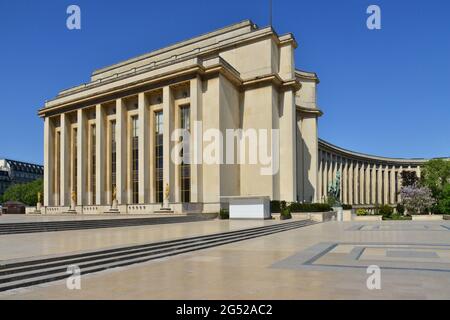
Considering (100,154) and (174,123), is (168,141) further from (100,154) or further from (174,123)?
(100,154)

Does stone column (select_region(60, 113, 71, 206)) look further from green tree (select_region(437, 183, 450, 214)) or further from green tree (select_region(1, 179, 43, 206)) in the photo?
green tree (select_region(437, 183, 450, 214))

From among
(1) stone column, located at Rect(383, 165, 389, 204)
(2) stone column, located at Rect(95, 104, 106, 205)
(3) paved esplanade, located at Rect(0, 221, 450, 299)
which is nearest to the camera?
(3) paved esplanade, located at Rect(0, 221, 450, 299)

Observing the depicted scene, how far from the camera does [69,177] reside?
176ft

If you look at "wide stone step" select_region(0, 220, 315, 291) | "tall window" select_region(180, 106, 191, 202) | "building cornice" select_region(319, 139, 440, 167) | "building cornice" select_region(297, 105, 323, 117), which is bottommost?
"wide stone step" select_region(0, 220, 315, 291)

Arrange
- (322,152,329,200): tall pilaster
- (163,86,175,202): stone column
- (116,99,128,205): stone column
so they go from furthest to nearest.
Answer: (322,152,329,200): tall pilaster → (116,99,128,205): stone column → (163,86,175,202): stone column

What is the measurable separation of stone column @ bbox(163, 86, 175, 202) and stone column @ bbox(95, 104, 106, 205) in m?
10.1

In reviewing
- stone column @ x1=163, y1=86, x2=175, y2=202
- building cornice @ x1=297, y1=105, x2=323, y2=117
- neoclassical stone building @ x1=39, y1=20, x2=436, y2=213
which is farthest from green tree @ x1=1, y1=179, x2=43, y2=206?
building cornice @ x1=297, y1=105, x2=323, y2=117

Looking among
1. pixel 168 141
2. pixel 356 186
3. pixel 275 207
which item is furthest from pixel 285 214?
pixel 356 186

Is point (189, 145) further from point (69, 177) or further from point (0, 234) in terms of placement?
point (0, 234)

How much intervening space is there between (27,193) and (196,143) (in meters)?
62.0

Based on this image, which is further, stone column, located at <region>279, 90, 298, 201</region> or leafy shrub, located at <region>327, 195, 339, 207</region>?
leafy shrub, located at <region>327, 195, 339, 207</region>

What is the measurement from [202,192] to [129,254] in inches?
1166

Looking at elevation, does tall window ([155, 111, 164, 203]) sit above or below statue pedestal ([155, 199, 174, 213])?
above

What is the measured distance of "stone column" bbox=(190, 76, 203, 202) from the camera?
40.7 m
